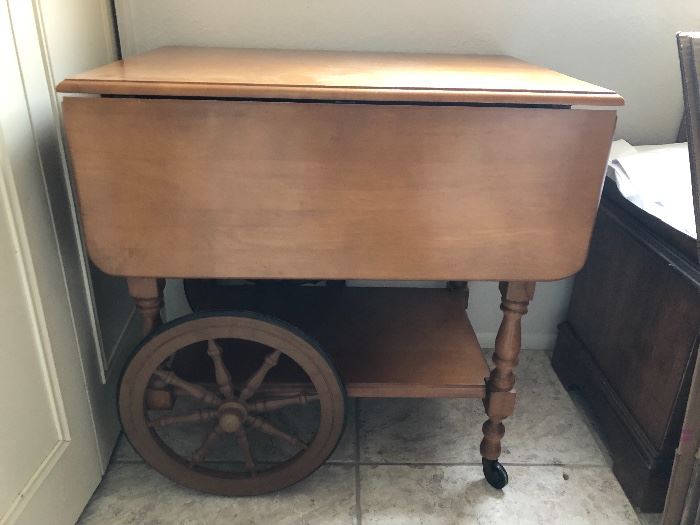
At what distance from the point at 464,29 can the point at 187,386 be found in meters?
1.01

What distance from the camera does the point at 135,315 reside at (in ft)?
5.09

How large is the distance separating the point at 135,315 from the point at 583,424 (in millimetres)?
1149

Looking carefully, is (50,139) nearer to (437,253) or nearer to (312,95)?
(312,95)

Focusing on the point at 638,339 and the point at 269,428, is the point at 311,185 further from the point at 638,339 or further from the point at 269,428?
the point at 638,339

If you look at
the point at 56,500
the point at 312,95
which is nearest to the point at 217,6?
the point at 312,95

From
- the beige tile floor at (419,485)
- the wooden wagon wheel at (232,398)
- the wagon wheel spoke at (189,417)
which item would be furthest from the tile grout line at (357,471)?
the wagon wheel spoke at (189,417)

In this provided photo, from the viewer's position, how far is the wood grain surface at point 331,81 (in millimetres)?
881

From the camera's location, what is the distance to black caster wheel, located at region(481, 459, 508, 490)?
4.16 feet

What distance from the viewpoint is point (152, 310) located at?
111cm

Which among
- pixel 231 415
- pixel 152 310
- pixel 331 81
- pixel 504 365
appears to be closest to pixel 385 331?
pixel 504 365

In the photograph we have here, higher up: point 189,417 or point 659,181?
point 659,181

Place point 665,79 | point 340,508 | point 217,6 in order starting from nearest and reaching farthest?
point 340,508 < point 217,6 < point 665,79

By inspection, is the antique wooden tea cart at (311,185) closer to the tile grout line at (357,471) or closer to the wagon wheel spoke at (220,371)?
the wagon wheel spoke at (220,371)

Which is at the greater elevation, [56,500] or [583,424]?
[56,500]
